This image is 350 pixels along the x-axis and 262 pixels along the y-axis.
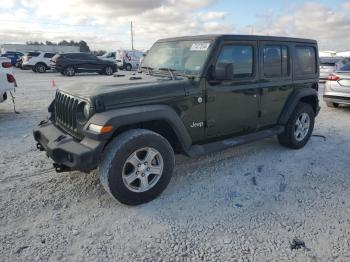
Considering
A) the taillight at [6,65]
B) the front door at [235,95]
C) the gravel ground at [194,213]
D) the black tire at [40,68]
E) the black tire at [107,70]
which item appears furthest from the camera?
the black tire at [40,68]

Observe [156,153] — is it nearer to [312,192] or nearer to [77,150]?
[77,150]

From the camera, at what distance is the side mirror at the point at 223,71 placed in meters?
3.77

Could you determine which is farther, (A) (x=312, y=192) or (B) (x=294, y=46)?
(B) (x=294, y=46)

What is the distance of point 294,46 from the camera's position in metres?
5.20

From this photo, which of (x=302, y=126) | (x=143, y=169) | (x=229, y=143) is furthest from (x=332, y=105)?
(x=143, y=169)

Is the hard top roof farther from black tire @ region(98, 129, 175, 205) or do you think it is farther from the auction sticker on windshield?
black tire @ region(98, 129, 175, 205)

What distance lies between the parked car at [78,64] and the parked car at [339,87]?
1637 cm

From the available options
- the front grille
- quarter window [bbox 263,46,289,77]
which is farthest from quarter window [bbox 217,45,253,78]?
the front grille

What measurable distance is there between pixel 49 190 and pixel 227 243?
2.30 m

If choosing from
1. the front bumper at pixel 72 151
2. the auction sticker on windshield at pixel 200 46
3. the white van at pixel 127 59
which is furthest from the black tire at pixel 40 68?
the auction sticker on windshield at pixel 200 46

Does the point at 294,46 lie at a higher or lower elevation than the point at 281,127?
higher

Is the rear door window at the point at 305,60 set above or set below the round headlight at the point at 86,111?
above

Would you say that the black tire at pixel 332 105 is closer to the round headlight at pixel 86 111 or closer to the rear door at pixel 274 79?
the rear door at pixel 274 79

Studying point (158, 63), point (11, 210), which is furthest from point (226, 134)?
point (11, 210)
